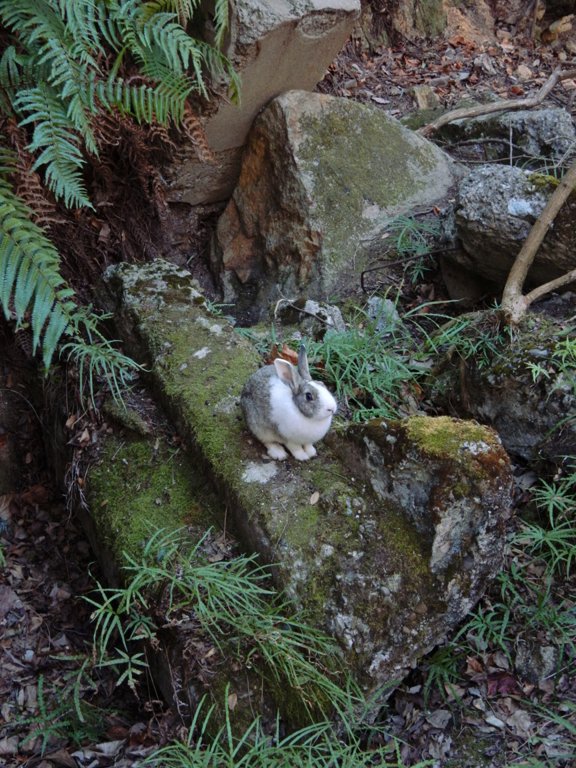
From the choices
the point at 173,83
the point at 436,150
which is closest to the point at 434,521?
the point at 173,83

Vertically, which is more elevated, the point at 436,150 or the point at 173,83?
the point at 173,83

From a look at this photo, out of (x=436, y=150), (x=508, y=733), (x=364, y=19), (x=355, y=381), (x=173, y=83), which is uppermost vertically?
(x=173, y=83)

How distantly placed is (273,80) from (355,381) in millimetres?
2413

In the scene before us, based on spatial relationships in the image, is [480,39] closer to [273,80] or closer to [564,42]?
[564,42]

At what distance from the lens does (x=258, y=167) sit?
5.43 meters

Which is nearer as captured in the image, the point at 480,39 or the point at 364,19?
the point at 364,19

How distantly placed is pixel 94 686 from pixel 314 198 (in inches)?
140

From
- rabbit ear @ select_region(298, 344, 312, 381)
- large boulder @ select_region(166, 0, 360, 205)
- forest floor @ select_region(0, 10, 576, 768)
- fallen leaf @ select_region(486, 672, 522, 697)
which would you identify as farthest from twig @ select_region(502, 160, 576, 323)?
fallen leaf @ select_region(486, 672, 522, 697)

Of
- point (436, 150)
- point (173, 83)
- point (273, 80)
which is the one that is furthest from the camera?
point (436, 150)

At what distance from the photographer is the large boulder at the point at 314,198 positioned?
5242 mm

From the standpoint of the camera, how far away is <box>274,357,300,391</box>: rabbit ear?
10.5 feet

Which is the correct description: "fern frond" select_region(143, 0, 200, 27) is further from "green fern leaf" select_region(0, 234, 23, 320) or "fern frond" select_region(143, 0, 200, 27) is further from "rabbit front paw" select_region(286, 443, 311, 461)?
"rabbit front paw" select_region(286, 443, 311, 461)

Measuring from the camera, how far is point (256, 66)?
490cm

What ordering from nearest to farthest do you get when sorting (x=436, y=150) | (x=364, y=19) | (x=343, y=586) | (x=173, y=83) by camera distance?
1. (x=343, y=586)
2. (x=173, y=83)
3. (x=436, y=150)
4. (x=364, y=19)
